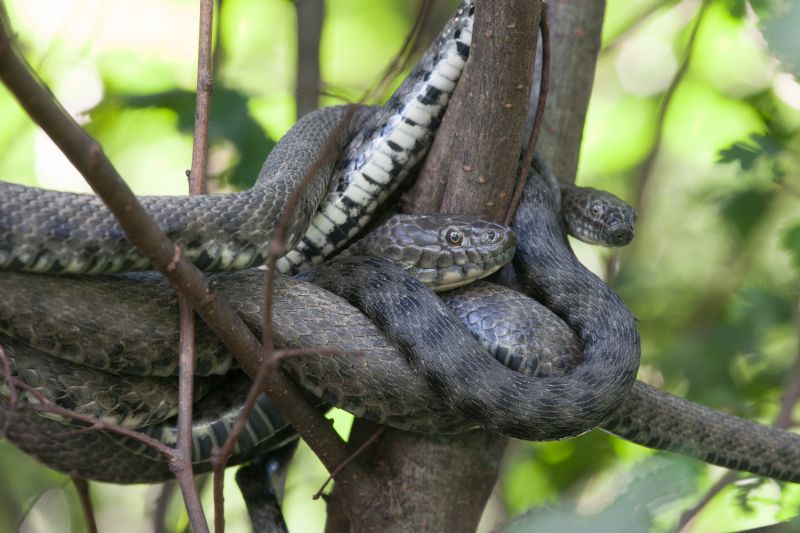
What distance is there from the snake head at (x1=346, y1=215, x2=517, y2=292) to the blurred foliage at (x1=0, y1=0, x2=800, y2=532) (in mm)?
971

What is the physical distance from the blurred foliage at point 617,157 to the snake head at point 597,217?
0.53 m

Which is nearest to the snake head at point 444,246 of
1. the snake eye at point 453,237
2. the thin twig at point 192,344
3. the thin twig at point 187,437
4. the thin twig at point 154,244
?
the snake eye at point 453,237

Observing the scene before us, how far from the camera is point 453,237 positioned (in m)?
3.74

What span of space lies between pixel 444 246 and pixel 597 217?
1044mm

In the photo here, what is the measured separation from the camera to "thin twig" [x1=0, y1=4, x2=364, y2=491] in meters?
1.88

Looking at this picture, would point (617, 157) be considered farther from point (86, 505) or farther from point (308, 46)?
point (86, 505)

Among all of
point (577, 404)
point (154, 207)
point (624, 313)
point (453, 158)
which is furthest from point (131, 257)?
point (624, 313)

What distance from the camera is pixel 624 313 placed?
142 inches

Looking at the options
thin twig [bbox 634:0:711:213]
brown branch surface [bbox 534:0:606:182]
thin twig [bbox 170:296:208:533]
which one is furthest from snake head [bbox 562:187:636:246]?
thin twig [bbox 170:296:208:533]

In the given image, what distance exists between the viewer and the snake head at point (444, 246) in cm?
371

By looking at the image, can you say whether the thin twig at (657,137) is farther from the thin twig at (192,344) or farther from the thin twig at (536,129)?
the thin twig at (192,344)

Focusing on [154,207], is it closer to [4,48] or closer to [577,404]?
[4,48]

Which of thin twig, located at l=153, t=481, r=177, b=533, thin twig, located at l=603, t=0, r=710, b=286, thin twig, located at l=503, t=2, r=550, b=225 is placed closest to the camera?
thin twig, located at l=503, t=2, r=550, b=225

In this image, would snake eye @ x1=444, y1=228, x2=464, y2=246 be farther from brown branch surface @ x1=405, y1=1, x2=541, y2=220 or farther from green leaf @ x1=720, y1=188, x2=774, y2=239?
green leaf @ x1=720, y1=188, x2=774, y2=239
